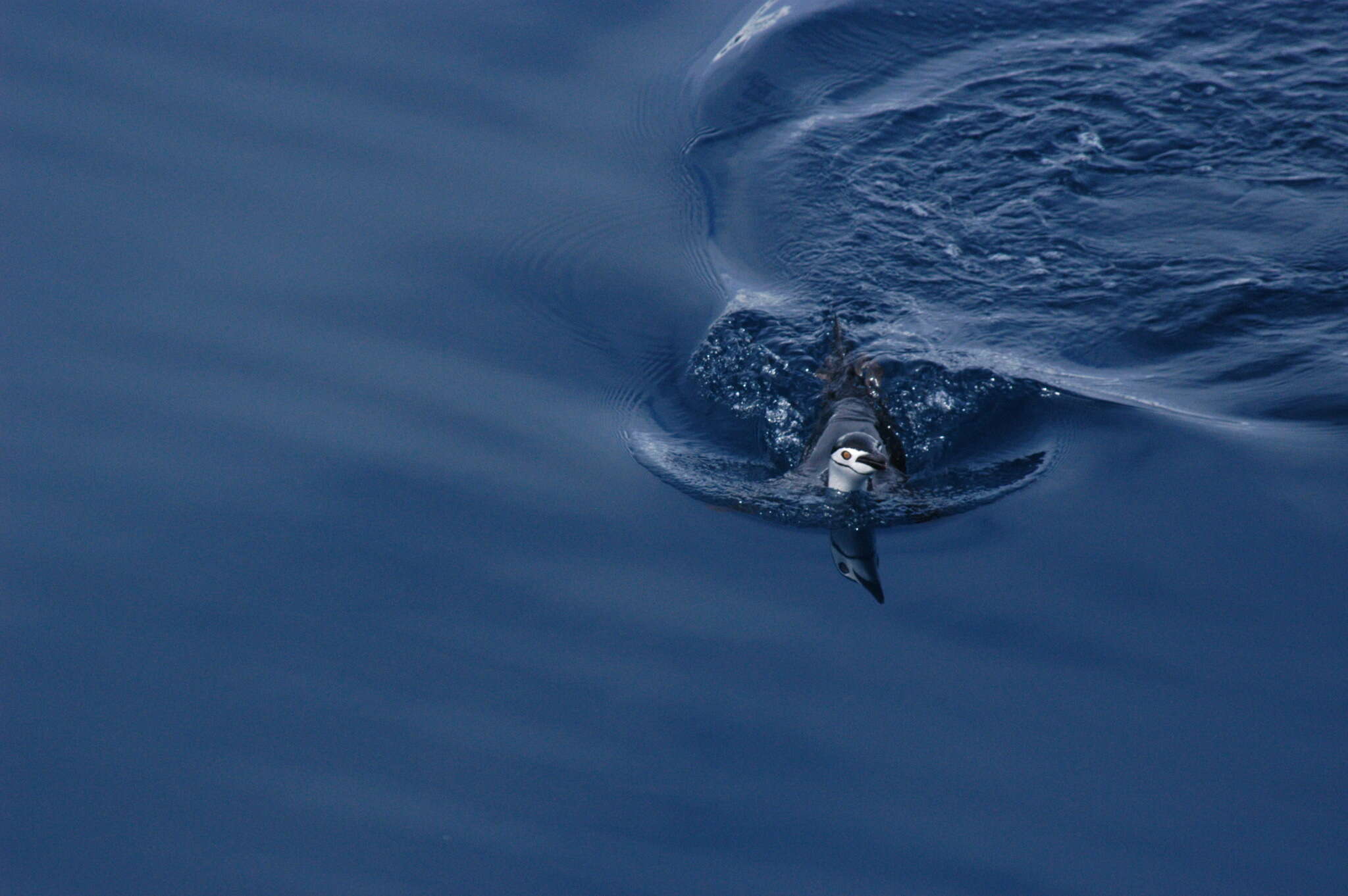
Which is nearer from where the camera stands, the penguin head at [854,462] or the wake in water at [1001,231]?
the penguin head at [854,462]

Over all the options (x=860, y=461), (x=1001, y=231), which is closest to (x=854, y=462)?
(x=860, y=461)

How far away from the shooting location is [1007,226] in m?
9.98

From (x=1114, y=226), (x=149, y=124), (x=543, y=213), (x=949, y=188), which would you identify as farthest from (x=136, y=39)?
(x=1114, y=226)

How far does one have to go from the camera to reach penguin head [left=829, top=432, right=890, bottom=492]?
769cm

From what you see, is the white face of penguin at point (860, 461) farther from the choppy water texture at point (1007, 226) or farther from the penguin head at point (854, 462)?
the choppy water texture at point (1007, 226)

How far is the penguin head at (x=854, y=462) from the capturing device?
25.2 feet

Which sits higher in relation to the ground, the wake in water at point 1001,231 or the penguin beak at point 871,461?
the wake in water at point 1001,231

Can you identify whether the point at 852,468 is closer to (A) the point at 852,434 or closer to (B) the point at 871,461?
(B) the point at 871,461

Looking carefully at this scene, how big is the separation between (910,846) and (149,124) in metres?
7.46

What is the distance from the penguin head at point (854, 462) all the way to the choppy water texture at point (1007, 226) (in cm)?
24

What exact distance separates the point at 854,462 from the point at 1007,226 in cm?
317

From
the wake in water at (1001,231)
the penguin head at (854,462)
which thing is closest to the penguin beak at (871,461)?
the penguin head at (854,462)

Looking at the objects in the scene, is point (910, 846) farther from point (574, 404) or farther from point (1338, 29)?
point (1338, 29)

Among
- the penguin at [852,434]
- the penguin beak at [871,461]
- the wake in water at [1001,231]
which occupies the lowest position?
the penguin beak at [871,461]
